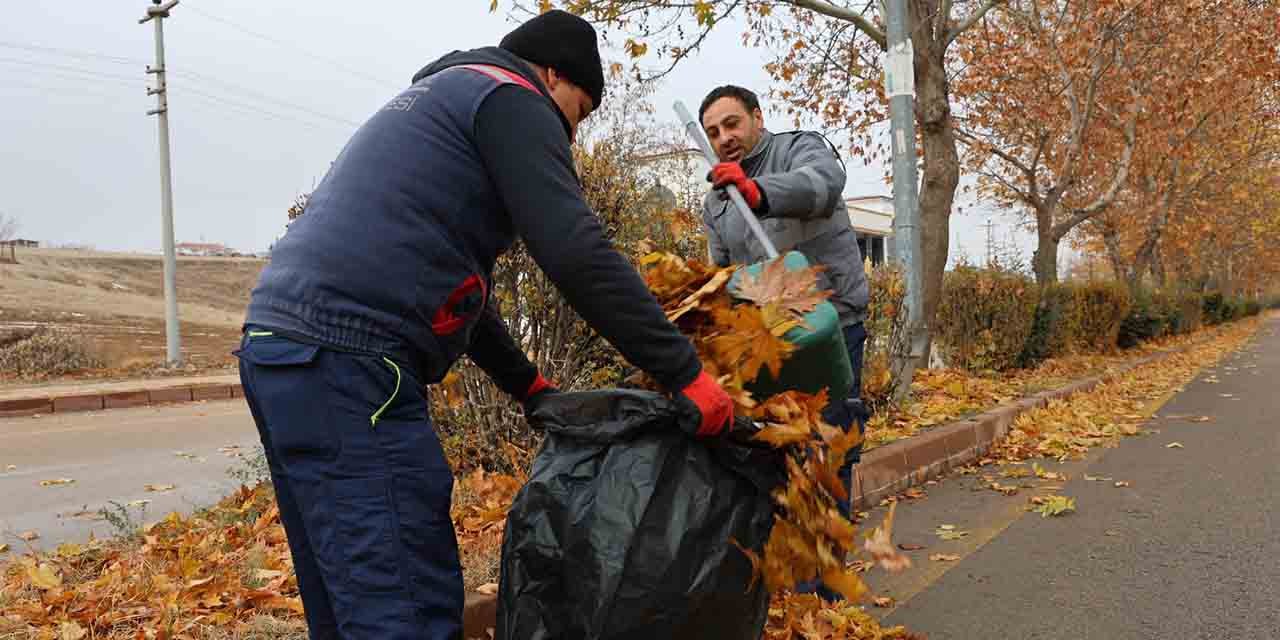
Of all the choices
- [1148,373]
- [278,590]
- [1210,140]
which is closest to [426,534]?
[278,590]

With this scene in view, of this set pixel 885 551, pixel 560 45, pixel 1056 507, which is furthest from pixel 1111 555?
pixel 560 45

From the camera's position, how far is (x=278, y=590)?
10.5ft

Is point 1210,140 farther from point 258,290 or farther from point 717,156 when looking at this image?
point 258,290

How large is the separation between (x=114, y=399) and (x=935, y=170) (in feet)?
33.9

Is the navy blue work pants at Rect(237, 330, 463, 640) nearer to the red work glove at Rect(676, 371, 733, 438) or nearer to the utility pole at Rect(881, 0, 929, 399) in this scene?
the red work glove at Rect(676, 371, 733, 438)

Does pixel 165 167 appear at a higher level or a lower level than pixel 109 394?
higher

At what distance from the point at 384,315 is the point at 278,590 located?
1854 mm

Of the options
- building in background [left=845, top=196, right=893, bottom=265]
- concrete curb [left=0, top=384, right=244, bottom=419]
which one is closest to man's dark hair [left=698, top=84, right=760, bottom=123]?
concrete curb [left=0, top=384, right=244, bottom=419]

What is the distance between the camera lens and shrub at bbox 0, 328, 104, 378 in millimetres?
15086

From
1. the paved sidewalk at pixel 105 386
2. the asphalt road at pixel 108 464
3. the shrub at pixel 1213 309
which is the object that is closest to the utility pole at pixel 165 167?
the paved sidewalk at pixel 105 386

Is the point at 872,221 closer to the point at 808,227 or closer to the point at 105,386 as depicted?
the point at 105,386

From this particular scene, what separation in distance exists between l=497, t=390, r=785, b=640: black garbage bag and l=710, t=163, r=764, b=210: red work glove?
87cm

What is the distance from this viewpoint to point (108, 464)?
24.8ft

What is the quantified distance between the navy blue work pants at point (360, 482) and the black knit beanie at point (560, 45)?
705mm
